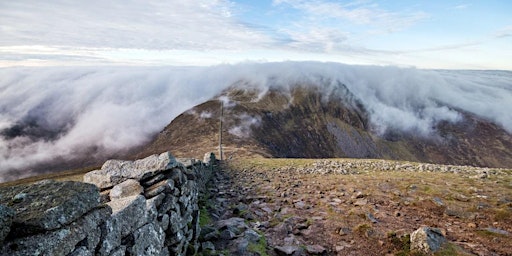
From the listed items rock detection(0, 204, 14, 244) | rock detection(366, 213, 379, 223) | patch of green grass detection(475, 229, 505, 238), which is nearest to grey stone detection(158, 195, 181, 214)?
rock detection(0, 204, 14, 244)

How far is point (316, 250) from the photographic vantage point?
45.8ft

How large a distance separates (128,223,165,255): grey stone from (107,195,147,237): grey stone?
225 millimetres

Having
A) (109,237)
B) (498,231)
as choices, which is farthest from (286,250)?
(498,231)

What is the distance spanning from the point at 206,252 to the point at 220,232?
1995mm

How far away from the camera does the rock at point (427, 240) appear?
513 inches

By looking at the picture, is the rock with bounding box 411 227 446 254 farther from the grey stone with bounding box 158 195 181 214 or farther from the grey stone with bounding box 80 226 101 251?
the grey stone with bounding box 80 226 101 251

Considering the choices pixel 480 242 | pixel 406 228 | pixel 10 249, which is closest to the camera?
pixel 10 249

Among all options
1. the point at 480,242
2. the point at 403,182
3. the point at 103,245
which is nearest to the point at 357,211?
the point at 480,242

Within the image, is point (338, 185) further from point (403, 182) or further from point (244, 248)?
point (244, 248)

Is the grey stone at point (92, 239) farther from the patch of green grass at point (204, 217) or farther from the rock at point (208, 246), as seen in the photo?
the patch of green grass at point (204, 217)

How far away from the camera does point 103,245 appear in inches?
281

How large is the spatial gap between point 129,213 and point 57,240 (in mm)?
2364

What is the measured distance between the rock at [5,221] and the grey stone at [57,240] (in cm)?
27

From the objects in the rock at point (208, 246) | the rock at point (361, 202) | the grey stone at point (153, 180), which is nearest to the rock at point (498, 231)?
the rock at point (361, 202)
